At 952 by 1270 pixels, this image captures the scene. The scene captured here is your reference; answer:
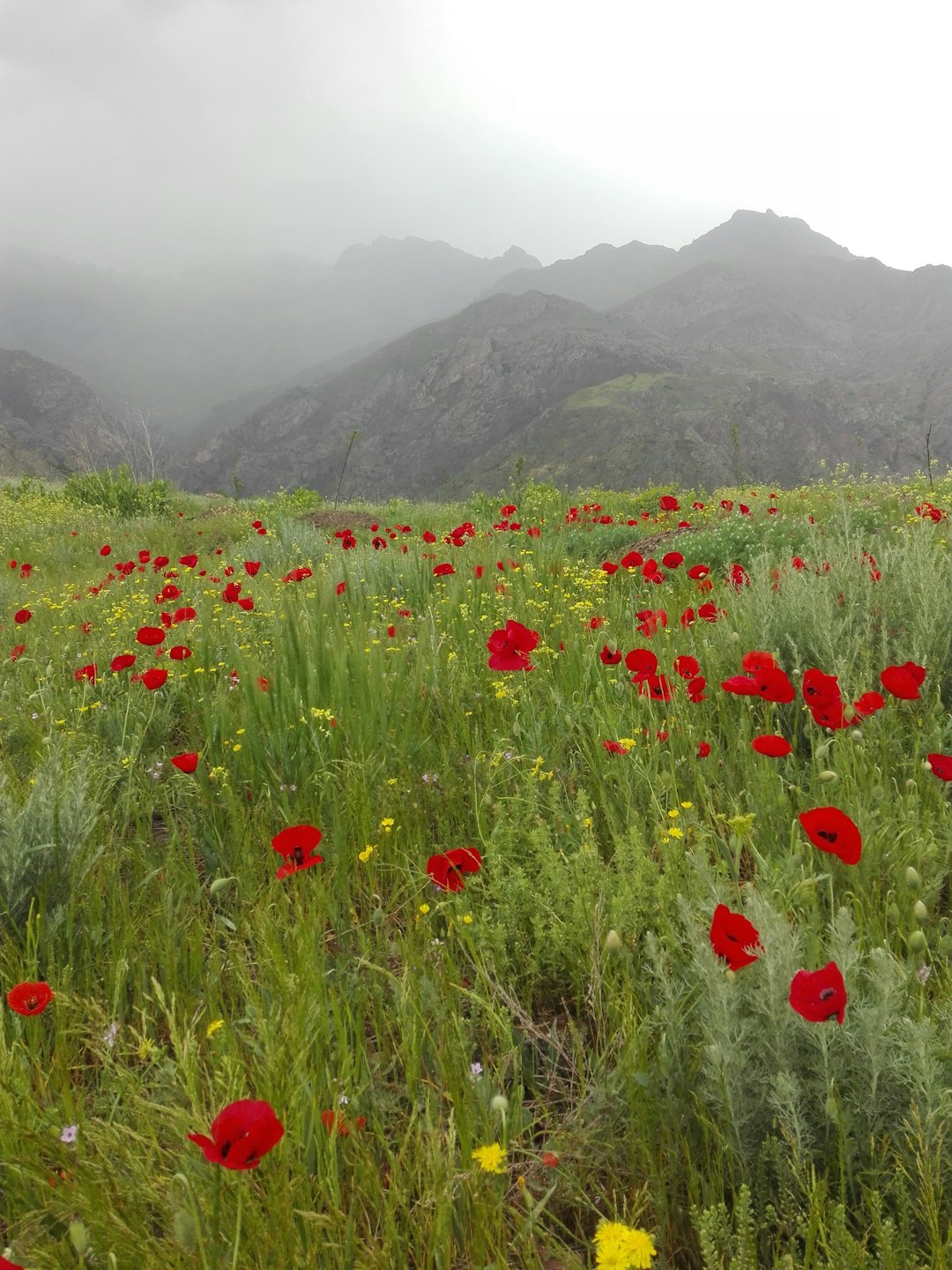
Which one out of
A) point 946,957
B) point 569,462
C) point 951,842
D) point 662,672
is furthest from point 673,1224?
point 569,462

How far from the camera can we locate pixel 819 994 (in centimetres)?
85

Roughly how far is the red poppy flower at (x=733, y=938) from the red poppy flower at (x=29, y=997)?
3.18 ft

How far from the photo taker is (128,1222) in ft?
2.88

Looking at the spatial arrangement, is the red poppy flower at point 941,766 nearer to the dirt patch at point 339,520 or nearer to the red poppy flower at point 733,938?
the red poppy flower at point 733,938

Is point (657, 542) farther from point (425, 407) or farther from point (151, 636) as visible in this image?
point (425, 407)

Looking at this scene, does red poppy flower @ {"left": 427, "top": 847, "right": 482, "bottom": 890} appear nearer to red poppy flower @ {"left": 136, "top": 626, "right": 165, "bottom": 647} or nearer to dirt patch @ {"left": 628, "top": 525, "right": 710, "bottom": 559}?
red poppy flower @ {"left": 136, "top": 626, "right": 165, "bottom": 647}

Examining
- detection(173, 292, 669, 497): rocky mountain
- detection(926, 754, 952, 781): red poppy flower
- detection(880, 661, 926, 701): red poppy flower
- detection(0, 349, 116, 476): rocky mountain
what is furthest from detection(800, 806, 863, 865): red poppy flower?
detection(0, 349, 116, 476): rocky mountain

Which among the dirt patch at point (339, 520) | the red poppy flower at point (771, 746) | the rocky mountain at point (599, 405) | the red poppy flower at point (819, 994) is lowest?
the dirt patch at point (339, 520)

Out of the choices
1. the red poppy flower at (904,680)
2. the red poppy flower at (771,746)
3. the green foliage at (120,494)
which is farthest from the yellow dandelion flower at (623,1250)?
the green foliage at (120,494)

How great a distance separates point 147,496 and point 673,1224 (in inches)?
553

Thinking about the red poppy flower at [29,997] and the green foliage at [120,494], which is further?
the green foliage at [120,494]

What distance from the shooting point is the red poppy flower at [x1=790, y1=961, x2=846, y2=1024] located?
2.75 feet

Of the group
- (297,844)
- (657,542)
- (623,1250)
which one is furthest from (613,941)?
(657,542)

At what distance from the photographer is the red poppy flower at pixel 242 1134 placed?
2.31 ft
